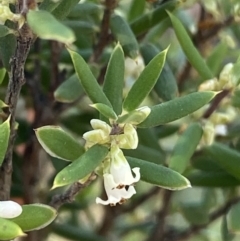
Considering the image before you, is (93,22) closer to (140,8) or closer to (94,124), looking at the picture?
(140,8)

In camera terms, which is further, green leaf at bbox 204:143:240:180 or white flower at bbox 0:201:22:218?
green leaf at bbox 204:143:240:180

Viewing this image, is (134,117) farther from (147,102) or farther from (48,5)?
(147,102)

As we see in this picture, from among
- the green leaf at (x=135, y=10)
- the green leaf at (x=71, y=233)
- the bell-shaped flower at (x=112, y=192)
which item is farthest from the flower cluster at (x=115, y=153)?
the green leaf at (x=71, y=233)

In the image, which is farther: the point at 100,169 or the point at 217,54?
the point at 217,54

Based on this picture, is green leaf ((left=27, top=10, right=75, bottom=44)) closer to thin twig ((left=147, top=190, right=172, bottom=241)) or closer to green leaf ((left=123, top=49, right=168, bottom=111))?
green leaf ((left=123, top=49, right=168, bottom=111))

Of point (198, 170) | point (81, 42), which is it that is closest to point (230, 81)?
point (198, 170)

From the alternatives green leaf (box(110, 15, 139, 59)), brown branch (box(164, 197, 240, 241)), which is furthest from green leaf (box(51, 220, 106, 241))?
green leaf (box(110, 15, 139, 59))

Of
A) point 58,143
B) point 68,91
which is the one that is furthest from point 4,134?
point 68,91
